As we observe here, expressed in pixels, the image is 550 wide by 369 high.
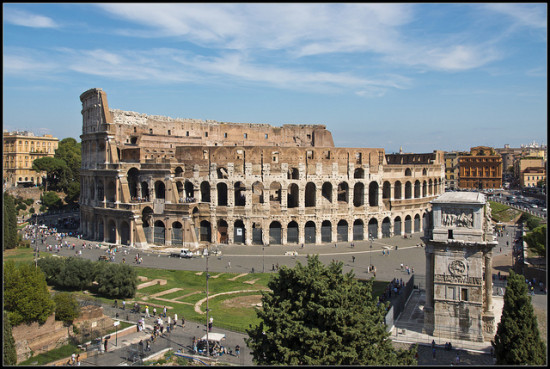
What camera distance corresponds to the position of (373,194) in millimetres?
58625

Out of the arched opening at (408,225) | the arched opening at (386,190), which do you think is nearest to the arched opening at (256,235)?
the arched opening at (386,190)

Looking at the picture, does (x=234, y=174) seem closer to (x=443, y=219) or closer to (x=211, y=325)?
(x=211, y=325)

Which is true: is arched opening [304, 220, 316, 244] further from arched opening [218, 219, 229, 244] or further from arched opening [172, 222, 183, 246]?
arched opening [172, 222, 183, 246]

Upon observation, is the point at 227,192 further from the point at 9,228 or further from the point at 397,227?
the point at 9,228

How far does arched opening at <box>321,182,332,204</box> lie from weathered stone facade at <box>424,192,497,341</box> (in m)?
29.5

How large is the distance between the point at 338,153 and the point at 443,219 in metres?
29.7

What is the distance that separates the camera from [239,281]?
38250 mm

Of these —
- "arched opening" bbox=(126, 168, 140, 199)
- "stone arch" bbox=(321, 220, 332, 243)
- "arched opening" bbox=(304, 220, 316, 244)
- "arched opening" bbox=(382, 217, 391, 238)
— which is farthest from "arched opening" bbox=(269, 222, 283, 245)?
"arched opening" bbox=(126, 168, 140, 199)

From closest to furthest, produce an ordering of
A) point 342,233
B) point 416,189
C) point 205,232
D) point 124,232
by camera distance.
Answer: point 124,232
point 205,232
point 342,233
point 416,189

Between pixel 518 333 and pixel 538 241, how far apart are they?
26.5 meters

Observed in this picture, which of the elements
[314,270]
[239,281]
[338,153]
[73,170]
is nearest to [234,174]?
[338,153]

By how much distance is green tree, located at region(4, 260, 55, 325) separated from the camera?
2509 cm

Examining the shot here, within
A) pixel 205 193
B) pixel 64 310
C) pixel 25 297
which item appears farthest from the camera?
pixel 205 193

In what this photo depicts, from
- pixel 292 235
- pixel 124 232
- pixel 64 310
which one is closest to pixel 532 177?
pixel 292 235
